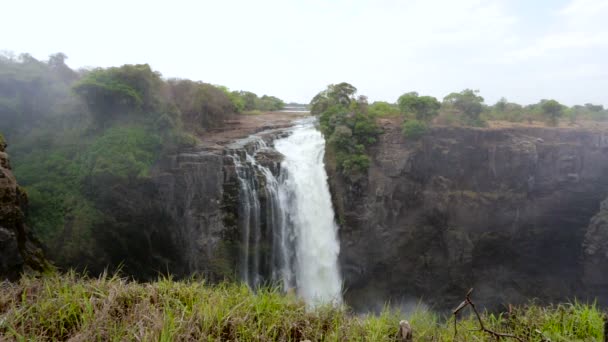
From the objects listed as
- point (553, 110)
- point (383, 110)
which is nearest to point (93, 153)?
point (383, 110)

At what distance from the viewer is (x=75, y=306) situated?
300 centimetres

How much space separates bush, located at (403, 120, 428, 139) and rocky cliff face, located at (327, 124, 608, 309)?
39cm

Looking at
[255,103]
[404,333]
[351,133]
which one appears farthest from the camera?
[255,103]

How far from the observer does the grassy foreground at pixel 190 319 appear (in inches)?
106

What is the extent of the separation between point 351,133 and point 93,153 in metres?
11.1

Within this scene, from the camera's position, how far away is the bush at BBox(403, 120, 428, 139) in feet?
53.4

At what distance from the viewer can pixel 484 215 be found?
16.2 metres

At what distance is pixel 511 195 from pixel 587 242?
4129 millimetres

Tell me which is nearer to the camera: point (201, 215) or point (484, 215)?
point (201, 215)

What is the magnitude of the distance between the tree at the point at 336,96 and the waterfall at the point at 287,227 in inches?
260

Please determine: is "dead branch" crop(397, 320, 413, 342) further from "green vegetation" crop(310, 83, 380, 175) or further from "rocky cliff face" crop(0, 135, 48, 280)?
"green vegetation" crop(310, 83, 380, 175)

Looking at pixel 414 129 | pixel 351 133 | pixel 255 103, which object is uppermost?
pixel 255 103

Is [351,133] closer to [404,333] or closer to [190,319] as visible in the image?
[404,333]

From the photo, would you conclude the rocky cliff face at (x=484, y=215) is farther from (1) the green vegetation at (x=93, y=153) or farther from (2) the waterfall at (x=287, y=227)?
(1) the green vegetation at (x=93, y=153)
